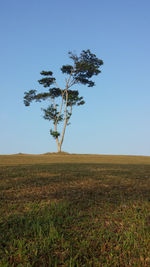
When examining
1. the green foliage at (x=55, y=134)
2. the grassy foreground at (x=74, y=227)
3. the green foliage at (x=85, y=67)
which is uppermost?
the green foliage at (x=85, y=67)

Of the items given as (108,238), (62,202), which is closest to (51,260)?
(108,238)

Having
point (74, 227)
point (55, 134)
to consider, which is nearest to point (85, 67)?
point (55, 134)

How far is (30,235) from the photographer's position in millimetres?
2850

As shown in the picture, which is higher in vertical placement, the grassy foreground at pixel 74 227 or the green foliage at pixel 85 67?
the green foliage at pixel 85 67

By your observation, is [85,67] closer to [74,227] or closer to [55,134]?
[55,134]

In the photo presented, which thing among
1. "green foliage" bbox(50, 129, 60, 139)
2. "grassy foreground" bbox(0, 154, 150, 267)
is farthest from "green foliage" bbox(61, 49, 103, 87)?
"grassy foreground" bbox(0, 154, 150, 267)

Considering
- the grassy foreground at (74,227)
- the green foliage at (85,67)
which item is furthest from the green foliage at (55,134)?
the grassy foreground at (74,227)

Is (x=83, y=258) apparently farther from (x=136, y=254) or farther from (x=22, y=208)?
(x=22, y=208)

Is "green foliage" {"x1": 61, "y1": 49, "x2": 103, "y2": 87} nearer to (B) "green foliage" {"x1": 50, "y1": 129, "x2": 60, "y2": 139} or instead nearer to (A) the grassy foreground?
(B) "green foliage" {"x1": 50, "y1": 129, "x2": 60, "y2": 139}

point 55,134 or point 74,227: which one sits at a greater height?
point 55,134

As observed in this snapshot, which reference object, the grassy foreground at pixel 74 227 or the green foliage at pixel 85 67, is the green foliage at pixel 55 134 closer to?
the green foliage at pixel 85 67

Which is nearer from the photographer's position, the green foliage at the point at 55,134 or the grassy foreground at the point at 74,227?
the grassy foreground at the point at 74,227

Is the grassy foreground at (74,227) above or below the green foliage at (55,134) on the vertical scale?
below

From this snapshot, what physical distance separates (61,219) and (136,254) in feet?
4.01
